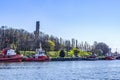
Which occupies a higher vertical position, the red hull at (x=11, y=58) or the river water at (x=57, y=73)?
the red hull at (x=11, y=58)

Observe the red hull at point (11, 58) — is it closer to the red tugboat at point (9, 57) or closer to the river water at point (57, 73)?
A: the red tugboat at point (9, 57)

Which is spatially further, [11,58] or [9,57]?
[9,57]

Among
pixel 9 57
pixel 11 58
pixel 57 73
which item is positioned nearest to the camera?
pixel 57 73

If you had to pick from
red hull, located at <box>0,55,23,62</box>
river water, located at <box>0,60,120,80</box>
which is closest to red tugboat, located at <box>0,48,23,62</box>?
red hull, located at <box>0,55,23,62</box>

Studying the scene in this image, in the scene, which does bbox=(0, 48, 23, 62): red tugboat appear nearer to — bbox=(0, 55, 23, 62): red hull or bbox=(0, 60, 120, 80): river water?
bbox=(0, 55, 23, 62): red hull

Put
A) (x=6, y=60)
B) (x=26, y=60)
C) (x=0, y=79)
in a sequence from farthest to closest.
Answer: (x=26, y=60), (x=6, y=60), (x=0, y=79)

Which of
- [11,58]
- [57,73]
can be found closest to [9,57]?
[11,58]

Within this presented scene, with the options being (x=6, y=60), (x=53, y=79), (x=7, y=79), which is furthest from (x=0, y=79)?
(x=6, y=60)

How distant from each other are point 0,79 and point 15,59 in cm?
9271

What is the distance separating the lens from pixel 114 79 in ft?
203

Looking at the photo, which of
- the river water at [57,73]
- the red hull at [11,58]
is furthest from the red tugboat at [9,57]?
the river water at [57,73]

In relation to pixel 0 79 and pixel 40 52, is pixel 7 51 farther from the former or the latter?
pixel 0 79

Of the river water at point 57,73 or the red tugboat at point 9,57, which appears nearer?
the river water at point 57,73

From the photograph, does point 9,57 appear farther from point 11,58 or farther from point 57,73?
point 57,73
